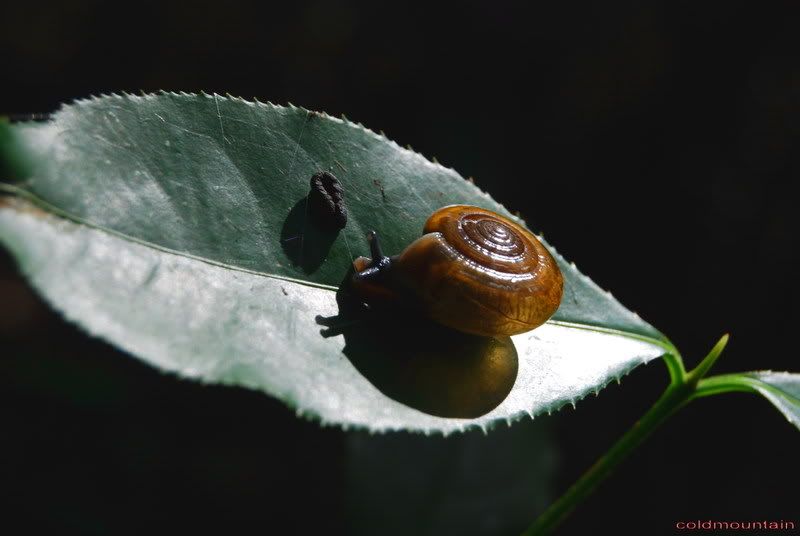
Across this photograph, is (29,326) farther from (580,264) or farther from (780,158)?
(780,158)

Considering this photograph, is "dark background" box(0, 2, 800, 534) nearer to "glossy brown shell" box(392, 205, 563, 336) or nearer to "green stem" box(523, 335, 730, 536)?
"green stem" box(523, 335, 730, 536)

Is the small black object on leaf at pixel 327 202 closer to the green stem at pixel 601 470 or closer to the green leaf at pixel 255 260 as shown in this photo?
the green leaf at pixel 255 260

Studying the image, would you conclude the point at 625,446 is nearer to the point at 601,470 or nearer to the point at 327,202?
the point at 601,470

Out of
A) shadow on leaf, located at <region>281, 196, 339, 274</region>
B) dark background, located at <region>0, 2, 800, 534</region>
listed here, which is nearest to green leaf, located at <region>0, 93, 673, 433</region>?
shadow on leaf, located at <region>281, 196, 339, 274</region>

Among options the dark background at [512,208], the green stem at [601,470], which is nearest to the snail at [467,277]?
the green stem at [601,470]

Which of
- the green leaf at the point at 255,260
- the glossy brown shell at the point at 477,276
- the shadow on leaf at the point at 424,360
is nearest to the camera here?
the green leaf at the point at 255,260

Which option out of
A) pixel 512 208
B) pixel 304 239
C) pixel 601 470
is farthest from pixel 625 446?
pixel 512 208

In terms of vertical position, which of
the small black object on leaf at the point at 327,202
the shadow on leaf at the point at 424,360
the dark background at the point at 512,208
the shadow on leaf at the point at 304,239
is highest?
the small black object on leaf at the point at 327,202
